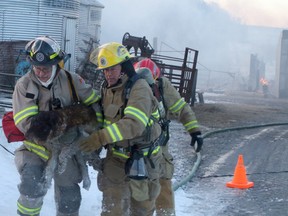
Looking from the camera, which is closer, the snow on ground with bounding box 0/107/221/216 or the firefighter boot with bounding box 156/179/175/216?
the firefighter boot with bounding box 156/179/175/216

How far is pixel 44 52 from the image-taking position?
15.8 feet

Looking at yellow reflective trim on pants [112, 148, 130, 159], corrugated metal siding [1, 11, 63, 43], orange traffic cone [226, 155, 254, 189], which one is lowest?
orange traffic cone [226, 155, 254, 189]

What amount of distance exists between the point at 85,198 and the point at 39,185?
7.38 feet

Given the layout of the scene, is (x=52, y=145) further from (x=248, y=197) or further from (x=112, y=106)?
(x=248, y=197)

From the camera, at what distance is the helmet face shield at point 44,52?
4.80 metres

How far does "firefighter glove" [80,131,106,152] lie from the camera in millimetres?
4773

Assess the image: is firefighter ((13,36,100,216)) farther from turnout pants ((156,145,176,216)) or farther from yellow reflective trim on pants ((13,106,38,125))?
turnout pants ((156,145,176,216))

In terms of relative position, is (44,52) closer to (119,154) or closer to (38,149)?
(38,149)

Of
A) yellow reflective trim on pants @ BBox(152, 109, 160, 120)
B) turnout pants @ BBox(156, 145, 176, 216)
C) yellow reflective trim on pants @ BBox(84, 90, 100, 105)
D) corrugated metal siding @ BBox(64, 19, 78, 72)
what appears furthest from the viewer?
corrugated metal siding @ BBox(64, 19, 78, 72)

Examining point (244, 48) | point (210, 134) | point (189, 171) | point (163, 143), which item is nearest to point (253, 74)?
point (244, 48)

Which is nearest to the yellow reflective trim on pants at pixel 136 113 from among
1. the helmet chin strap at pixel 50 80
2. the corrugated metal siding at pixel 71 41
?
the helmet chin strap at pixel 50 80

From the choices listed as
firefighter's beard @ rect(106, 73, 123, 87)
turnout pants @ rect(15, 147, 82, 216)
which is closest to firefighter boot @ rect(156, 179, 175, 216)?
turnout pants @ rect(15, 147, 82, 216)

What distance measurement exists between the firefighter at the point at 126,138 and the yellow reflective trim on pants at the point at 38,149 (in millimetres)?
376

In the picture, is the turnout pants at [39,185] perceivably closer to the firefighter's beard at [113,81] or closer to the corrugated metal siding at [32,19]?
the firefighter's beard at [113,81]
